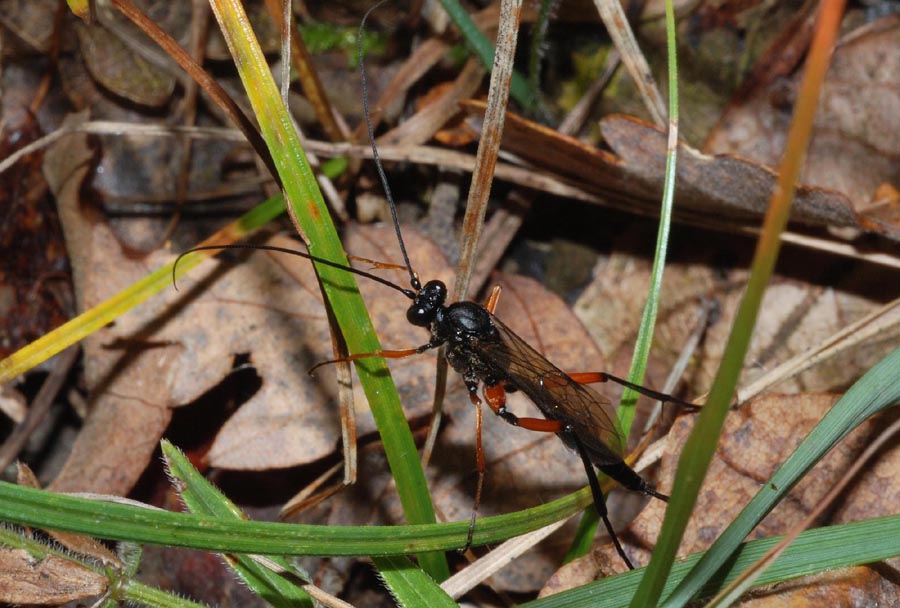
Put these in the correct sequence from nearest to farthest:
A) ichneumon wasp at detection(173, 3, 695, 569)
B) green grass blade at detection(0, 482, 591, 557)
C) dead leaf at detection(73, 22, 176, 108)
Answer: green grass blade at detection(0, 482, 591, 557) → ichneumon wasp at detection(173, 3, 695, 569) → dead leaf at detection(73, 22, 176, 108)

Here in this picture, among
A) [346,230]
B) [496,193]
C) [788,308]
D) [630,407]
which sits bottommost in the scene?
[630,407]

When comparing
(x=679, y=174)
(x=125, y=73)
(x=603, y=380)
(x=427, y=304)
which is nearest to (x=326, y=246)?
(x=427, y=304)

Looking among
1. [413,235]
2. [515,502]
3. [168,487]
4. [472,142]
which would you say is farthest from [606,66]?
[168,487]

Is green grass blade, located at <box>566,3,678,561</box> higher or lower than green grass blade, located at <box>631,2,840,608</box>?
higher

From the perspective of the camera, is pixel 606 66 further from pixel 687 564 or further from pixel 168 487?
pixel 168 487

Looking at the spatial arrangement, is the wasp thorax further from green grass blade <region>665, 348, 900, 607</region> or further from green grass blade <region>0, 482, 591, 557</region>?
green grass blade <region>665, 348, 900, 607</region>

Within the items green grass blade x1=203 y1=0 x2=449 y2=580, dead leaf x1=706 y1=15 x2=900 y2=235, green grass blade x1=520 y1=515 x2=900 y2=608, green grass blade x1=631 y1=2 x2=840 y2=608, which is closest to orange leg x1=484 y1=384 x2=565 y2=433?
green grass blade x1=203 y1=0 x2=449 y2=580

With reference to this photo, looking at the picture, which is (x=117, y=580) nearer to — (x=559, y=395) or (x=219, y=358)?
(x=219, y=358)
